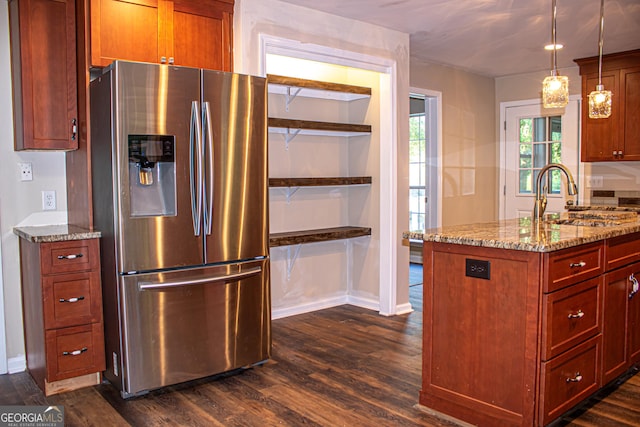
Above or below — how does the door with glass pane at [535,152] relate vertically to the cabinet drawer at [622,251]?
above

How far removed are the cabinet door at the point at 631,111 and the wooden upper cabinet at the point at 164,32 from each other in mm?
3929

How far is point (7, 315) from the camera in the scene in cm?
330

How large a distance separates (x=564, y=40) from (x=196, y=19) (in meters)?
3.28

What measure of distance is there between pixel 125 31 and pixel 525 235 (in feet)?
7.90

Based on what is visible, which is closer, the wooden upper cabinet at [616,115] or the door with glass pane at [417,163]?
the wooden upper cabinet at [616,115]

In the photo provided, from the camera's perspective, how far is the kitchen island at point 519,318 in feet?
7.67

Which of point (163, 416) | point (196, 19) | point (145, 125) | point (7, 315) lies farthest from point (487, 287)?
point (7, 315)

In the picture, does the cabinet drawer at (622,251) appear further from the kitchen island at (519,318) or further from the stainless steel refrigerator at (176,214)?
the stainless steel refrigerator at (176,214)

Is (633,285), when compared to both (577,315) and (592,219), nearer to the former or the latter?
(592,219)

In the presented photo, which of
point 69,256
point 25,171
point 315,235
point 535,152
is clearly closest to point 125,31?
point 25,171

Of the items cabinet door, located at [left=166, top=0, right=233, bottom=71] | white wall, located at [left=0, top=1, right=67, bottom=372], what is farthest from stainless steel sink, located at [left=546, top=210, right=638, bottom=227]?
white wall, located at [left=0, top=1, right=67, bottom=372]

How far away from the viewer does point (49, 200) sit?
11.0ft

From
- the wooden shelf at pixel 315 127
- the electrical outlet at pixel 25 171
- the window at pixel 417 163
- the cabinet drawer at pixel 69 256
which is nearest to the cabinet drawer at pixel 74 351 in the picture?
the cabinet drawer at pixel 69 256

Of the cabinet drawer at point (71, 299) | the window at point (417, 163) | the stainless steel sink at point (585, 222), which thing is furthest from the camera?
the window at point (417, 163)
